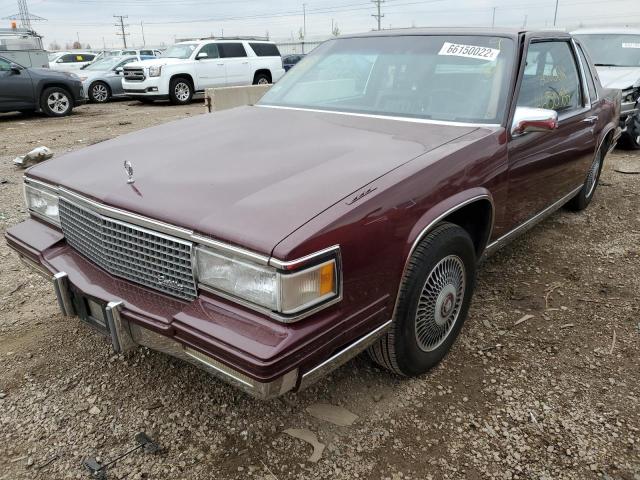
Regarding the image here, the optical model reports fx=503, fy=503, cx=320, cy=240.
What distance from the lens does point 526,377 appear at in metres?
2.67

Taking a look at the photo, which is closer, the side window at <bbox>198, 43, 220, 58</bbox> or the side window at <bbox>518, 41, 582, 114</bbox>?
the side window at <bbox>518, 41, 582, 114</bbox>

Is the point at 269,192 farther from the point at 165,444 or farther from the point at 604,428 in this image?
the point at 604,428

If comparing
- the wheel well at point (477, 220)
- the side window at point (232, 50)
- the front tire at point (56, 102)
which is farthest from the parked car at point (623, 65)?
the front tire at point (56, 102)

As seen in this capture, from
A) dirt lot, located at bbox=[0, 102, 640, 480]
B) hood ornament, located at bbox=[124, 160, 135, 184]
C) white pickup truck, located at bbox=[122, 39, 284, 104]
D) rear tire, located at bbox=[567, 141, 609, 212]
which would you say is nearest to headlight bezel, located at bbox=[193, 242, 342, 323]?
hood ornament, located at bbox=[124, 160, 135, 184]

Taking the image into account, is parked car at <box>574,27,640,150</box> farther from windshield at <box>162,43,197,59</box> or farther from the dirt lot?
windshield at <box>162,43,197,59</box>

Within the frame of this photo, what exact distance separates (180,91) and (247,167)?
1395 centimetres

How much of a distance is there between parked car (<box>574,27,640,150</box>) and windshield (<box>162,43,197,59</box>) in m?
10.9

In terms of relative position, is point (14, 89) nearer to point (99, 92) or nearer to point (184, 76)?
point (99, 92)

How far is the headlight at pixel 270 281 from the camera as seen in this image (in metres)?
1.75

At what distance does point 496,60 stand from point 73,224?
8.33 ft

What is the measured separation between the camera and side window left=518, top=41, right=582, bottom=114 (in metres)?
3.23

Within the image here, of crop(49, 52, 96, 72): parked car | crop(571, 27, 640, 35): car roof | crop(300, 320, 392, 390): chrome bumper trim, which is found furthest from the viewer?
crop(49, 52, 96, 72): parked car

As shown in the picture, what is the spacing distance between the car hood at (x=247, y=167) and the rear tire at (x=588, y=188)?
2.76 metres

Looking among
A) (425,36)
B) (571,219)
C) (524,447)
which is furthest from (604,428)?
(571,219)
